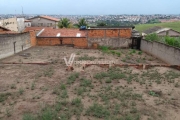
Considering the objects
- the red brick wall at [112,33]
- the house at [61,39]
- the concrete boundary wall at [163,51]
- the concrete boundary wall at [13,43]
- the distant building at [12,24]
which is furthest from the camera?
the distant building at [12,24]

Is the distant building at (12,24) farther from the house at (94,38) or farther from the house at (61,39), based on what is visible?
the house at (94,38)

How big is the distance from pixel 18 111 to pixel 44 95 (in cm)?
174

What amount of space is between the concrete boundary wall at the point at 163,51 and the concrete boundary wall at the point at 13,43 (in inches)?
523

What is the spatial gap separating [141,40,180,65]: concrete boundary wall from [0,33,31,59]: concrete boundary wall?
13281 millimetres

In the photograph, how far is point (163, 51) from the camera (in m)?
18.0

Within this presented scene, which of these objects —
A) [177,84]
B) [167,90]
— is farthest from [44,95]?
[177,84]

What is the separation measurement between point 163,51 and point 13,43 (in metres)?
13.5

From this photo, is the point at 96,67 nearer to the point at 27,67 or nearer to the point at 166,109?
the point at 27,67

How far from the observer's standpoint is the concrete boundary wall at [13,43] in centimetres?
1729

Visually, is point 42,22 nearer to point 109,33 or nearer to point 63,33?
point 63,33

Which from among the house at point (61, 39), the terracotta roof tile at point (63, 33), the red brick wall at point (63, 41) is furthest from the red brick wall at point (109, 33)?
the terracotta roof tile at point (63, 33)

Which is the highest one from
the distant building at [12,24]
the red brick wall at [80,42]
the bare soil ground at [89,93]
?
the distant building at [12,24]

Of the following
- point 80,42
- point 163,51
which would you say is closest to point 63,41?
point 80,42

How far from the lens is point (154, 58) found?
19.9 m
